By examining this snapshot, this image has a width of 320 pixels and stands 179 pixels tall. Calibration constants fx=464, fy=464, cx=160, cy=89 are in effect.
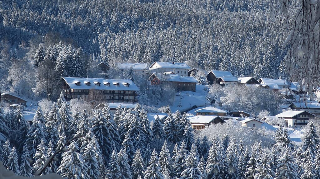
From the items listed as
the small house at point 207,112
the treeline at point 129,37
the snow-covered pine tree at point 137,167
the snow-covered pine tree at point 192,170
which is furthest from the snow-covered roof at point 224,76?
the snow-covered pine tree at point 137,167

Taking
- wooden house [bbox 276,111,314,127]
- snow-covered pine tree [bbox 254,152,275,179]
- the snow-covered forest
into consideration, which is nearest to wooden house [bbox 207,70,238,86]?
the snow-covered forest

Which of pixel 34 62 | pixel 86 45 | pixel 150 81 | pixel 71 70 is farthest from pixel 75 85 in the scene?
pixel 86 45

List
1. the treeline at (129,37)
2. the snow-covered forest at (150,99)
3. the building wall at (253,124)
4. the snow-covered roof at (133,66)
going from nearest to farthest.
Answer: the snow-covered forest at (150,99), the building wall at (253,124), the snow-covered roof at (133,66), the treeline at (129,37)

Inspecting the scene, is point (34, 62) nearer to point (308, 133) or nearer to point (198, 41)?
point (308, 133)

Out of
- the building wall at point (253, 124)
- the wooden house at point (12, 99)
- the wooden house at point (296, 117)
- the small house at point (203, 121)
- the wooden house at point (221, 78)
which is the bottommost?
the wooden house at point (296, 117)

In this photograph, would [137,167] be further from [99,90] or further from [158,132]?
[99,90]

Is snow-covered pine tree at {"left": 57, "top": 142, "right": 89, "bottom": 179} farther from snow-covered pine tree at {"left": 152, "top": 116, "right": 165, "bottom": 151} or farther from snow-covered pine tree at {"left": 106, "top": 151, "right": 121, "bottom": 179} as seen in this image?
snow-covered pine tree at {"left": 152, "top": 116, "right": 165, "bottom": 151}

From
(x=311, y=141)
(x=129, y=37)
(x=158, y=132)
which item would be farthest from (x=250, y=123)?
(x=129, y=37)

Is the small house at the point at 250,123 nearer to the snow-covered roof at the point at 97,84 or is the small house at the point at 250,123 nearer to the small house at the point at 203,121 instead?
the small house at the point at 203,121
